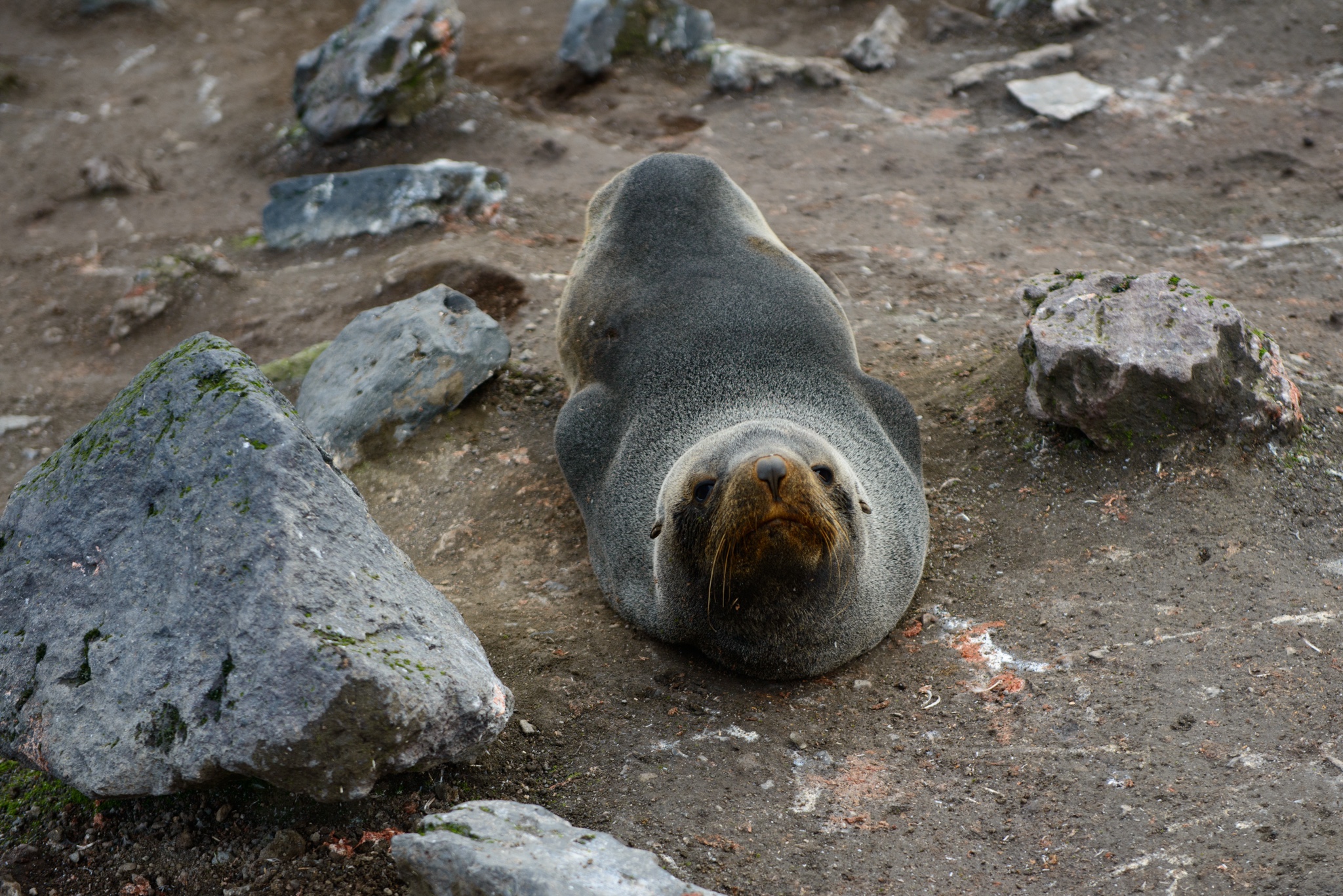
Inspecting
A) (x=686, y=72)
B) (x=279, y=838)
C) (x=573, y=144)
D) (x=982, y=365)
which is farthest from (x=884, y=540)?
(x=686, y=72)

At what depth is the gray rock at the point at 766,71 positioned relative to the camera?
36.2 feet

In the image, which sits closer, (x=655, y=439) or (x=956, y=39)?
(x=655, y=439)

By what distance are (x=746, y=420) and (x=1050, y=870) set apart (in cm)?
209

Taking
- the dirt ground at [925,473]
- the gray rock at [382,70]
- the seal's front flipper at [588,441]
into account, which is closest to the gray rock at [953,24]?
the dirt ground at [925,473]

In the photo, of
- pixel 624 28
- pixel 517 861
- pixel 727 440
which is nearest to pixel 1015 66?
pixel 624 28

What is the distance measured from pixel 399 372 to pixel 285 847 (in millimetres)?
3773

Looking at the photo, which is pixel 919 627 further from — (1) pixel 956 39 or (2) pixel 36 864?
(1) pixel 956 39

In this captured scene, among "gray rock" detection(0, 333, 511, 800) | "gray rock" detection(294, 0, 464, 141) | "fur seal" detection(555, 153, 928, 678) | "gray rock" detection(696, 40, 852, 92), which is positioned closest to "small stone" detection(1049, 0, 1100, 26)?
"gray rock" detection(696, 40, 852, 92)

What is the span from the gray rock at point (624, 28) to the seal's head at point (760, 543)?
27.3 ft

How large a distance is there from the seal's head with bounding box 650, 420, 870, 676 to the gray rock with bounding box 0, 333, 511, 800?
889 mm

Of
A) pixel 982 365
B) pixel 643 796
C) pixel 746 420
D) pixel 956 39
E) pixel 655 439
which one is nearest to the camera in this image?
pixel 643 796

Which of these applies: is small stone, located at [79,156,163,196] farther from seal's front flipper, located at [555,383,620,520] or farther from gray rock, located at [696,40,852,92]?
seal's front flipper, located at [555,383,620,520]

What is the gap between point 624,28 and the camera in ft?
38.7

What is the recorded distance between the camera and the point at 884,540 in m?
4.65
